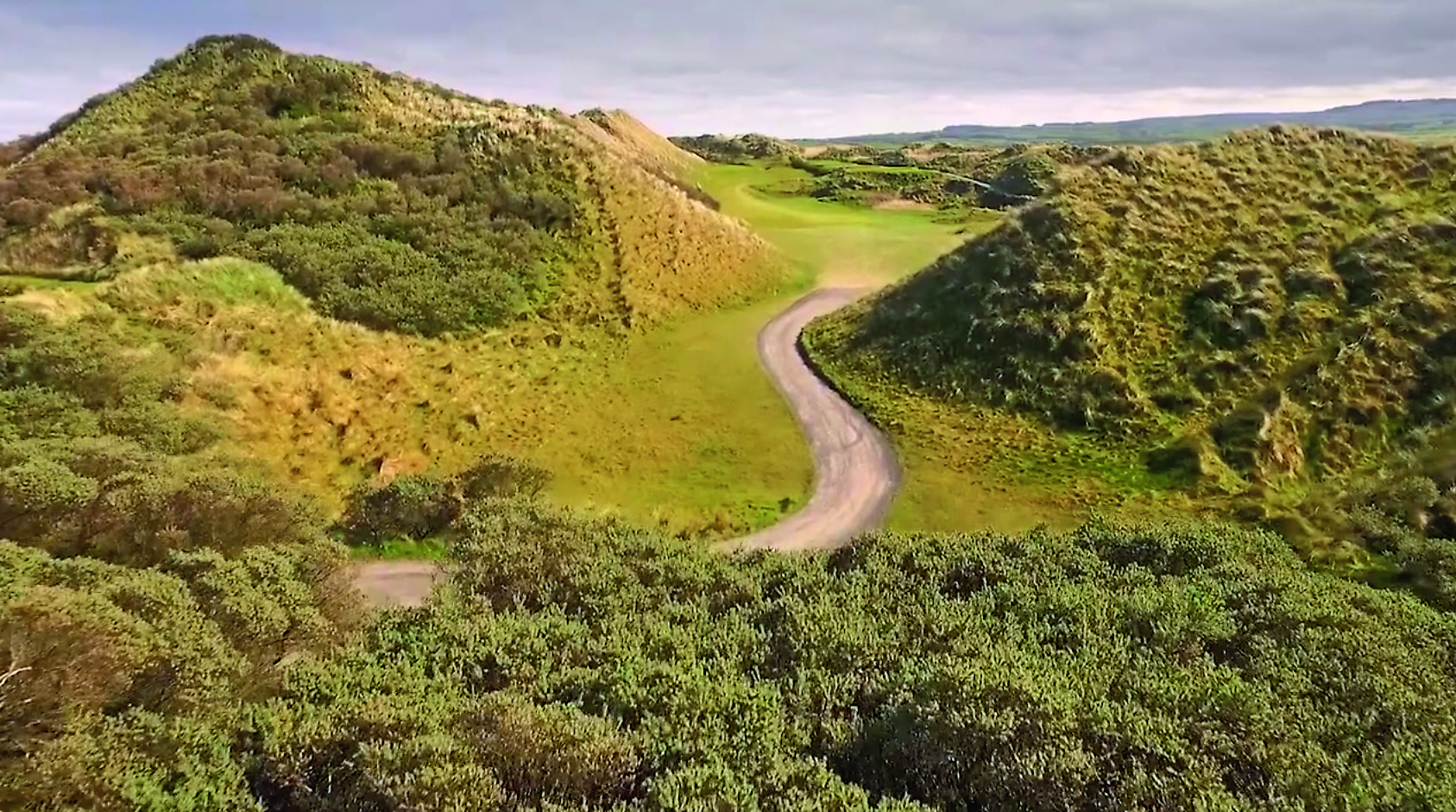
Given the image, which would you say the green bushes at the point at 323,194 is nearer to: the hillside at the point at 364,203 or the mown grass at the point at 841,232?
the hillside at the point at 364,203

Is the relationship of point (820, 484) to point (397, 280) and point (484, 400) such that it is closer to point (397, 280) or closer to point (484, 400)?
point (484, 400)

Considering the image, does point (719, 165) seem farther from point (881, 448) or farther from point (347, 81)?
point (881, 448)

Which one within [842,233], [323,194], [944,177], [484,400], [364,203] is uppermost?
[323,194]

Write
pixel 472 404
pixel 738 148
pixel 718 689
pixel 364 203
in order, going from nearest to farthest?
pixel 718 689 → pixel 472 404 → pixel 364 203 → pixel 738 148

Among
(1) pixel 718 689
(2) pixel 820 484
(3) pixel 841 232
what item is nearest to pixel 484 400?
(2) pixel 820 484

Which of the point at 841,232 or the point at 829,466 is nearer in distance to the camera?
the point at 829,466

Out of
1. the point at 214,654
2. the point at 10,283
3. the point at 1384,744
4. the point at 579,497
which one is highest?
the point at 10,283

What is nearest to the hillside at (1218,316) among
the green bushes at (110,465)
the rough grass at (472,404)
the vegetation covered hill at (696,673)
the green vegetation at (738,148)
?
the rough grass at (472,404)

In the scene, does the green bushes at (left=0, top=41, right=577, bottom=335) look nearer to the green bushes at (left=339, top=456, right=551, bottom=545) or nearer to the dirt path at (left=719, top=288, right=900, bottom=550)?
the dirt path at (left=719, top=288, right=900, bottom=550)

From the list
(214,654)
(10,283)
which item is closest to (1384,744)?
(214,654)
